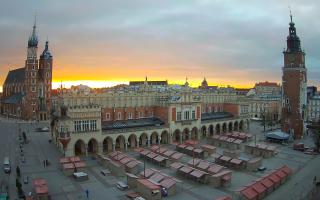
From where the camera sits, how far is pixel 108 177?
4462 centimetres

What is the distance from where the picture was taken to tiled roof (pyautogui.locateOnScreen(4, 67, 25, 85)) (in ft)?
376

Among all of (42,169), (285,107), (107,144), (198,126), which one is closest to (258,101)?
(285,107)

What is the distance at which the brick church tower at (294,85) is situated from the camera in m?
74.3

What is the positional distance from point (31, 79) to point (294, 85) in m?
78.8

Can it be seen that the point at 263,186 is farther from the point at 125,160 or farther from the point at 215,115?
the point at 215,115

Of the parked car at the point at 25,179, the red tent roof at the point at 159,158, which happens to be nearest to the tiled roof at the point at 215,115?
the red tent roof at the point at 159,158

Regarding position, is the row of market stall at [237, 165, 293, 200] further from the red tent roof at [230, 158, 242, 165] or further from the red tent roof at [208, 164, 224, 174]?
the red tent roof at [230, 158, 242, 165]

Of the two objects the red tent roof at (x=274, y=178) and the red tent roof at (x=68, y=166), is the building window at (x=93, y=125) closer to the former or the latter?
the red tent roof at (x=68, y=166)

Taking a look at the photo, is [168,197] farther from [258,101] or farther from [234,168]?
[258,101]

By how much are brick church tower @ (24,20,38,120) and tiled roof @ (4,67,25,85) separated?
7553 millimetres

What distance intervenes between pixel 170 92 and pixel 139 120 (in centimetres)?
982

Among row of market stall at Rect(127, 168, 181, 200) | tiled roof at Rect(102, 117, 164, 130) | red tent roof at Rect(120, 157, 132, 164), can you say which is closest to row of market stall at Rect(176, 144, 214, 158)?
tiled roof at Rect(102, 117, 164, 130)

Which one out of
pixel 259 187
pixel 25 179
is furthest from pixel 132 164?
pixel 259 187

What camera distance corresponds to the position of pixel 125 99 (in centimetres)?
6850
